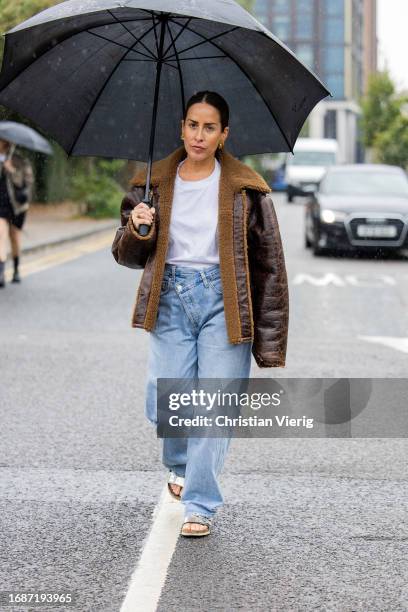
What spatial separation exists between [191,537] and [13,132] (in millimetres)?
10541

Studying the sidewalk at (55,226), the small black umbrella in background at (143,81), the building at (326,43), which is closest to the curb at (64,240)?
the sidewalk at (55,226)

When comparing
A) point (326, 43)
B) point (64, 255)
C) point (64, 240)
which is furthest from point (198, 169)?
point (326, 43)

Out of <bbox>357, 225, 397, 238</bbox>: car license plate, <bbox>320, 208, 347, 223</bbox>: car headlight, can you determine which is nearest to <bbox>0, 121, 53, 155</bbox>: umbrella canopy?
<bbox>320, 208, 347, 223</bbox>: car headlight

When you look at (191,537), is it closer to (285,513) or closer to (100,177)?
(285,513)

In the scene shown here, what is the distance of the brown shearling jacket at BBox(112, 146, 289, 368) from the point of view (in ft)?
14.4

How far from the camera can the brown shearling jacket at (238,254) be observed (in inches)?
173

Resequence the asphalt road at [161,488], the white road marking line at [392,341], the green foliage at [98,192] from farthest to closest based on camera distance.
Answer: the green foliage at [98,192], the white road marking line at [392,341], the asphalt road at [161,488]

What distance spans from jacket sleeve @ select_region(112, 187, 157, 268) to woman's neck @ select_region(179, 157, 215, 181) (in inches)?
7.0

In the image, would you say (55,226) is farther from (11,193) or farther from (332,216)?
(11,193)

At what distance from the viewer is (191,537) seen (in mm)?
4543

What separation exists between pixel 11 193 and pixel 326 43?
3355 inches

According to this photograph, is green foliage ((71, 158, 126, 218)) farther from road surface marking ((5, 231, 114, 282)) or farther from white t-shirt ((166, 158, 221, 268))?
white t-shirt ((166, 158, 221, 268))

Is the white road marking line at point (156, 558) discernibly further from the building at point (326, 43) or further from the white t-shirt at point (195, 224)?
the building at point (326, 43)

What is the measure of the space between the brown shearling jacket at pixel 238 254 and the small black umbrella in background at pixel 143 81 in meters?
0.25
